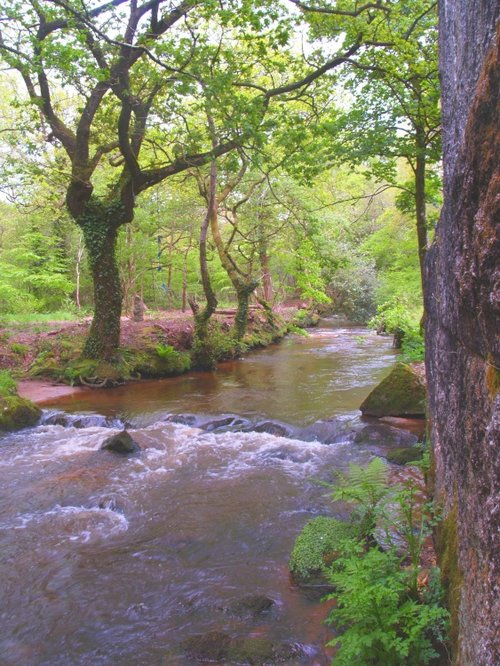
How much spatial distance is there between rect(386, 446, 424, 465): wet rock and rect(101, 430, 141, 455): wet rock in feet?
14.7

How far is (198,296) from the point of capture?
3475cm

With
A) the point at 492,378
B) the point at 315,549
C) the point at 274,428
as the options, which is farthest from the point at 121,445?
the point at 492,378

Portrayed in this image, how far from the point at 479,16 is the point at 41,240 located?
2778 cm

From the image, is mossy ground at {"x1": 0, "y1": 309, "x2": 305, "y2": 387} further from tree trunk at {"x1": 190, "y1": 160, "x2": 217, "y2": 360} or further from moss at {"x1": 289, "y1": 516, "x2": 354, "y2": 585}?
moss at {"x1": 289, "y1": 516, "x2": 354, "y2": 585}

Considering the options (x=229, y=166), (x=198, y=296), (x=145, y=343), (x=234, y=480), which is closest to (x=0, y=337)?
(x=145, y=343)

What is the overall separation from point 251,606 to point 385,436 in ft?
16.1

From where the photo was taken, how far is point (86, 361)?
1359 centimetres

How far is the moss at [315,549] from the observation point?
4.36 m

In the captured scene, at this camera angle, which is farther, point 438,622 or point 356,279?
point 356,279

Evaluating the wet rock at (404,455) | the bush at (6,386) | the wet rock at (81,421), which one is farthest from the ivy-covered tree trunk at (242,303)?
the wet rock at (404,455)

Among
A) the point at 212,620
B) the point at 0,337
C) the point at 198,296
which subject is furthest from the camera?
the point at 198,296

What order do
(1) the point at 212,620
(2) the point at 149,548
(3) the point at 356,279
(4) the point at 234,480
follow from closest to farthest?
(1) the point at 212,620 → (2) the point at 149,548 → (4) the point at 234,480 → (3) the point at 356,279

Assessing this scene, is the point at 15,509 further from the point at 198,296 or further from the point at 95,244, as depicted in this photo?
the point at 198,296

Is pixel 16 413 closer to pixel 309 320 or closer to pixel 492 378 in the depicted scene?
pixel 492 378
